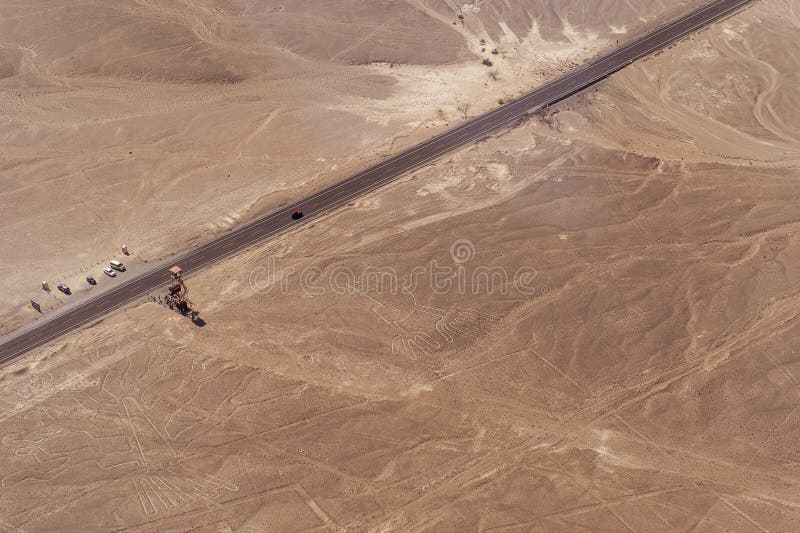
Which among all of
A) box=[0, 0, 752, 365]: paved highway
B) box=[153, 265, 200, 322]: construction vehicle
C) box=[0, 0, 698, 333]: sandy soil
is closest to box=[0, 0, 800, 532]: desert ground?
box=[153, 265, 200, 322]: construction vehicle

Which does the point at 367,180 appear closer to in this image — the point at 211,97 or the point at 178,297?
the point at 178,297

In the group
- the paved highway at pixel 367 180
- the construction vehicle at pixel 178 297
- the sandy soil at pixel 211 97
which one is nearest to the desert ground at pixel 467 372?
the construction vehicle at pixel 178 297

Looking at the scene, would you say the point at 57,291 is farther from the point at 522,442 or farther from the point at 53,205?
the point at 522,442

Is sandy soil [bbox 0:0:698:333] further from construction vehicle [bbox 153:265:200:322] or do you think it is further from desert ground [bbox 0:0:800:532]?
construction vehicle [bbox 153:265:200:322]

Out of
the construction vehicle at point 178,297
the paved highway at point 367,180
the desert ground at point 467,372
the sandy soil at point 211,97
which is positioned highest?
the sandy soil at point 211,97

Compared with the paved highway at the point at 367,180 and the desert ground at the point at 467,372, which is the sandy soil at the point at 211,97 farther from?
the desert ground at the point at 467,372
